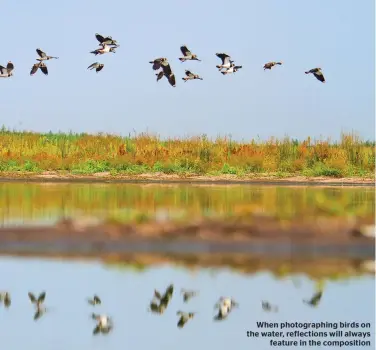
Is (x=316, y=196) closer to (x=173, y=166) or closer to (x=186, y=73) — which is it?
(x=173, y=166)

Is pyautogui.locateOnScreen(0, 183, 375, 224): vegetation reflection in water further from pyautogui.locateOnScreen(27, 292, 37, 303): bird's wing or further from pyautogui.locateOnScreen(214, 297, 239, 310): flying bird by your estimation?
pyautogui.locateOnScreen(27, 292, 37, 303): bird's wing

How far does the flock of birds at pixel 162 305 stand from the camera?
7.76 metres

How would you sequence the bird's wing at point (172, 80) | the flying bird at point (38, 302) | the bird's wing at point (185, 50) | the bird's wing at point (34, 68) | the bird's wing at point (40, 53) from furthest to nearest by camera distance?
the bird's wing at point (40, 53) < the bird's wing at point (34, 68) < the bird's wing at point (185, 50) < the bird's wing at point (172, 80) < the flying bird at point (38, 302)

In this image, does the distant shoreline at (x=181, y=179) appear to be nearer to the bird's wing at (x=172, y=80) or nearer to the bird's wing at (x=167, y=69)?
the bird's wing at (x=172, y=80)

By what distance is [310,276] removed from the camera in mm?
9602

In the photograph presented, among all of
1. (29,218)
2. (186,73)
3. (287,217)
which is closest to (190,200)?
(29,218)

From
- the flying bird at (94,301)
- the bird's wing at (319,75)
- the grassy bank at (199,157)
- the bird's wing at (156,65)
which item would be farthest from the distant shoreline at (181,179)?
the flying bird at (94,301)

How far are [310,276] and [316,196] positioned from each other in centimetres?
1315

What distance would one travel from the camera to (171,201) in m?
20.9

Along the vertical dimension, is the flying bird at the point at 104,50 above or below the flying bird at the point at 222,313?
above

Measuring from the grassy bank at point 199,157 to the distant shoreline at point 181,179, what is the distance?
1.43 feet

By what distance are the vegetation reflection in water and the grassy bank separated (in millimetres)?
5073

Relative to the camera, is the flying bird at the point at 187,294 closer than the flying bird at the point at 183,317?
No

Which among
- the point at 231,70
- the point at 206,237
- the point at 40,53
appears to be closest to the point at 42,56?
the point at 40,53
